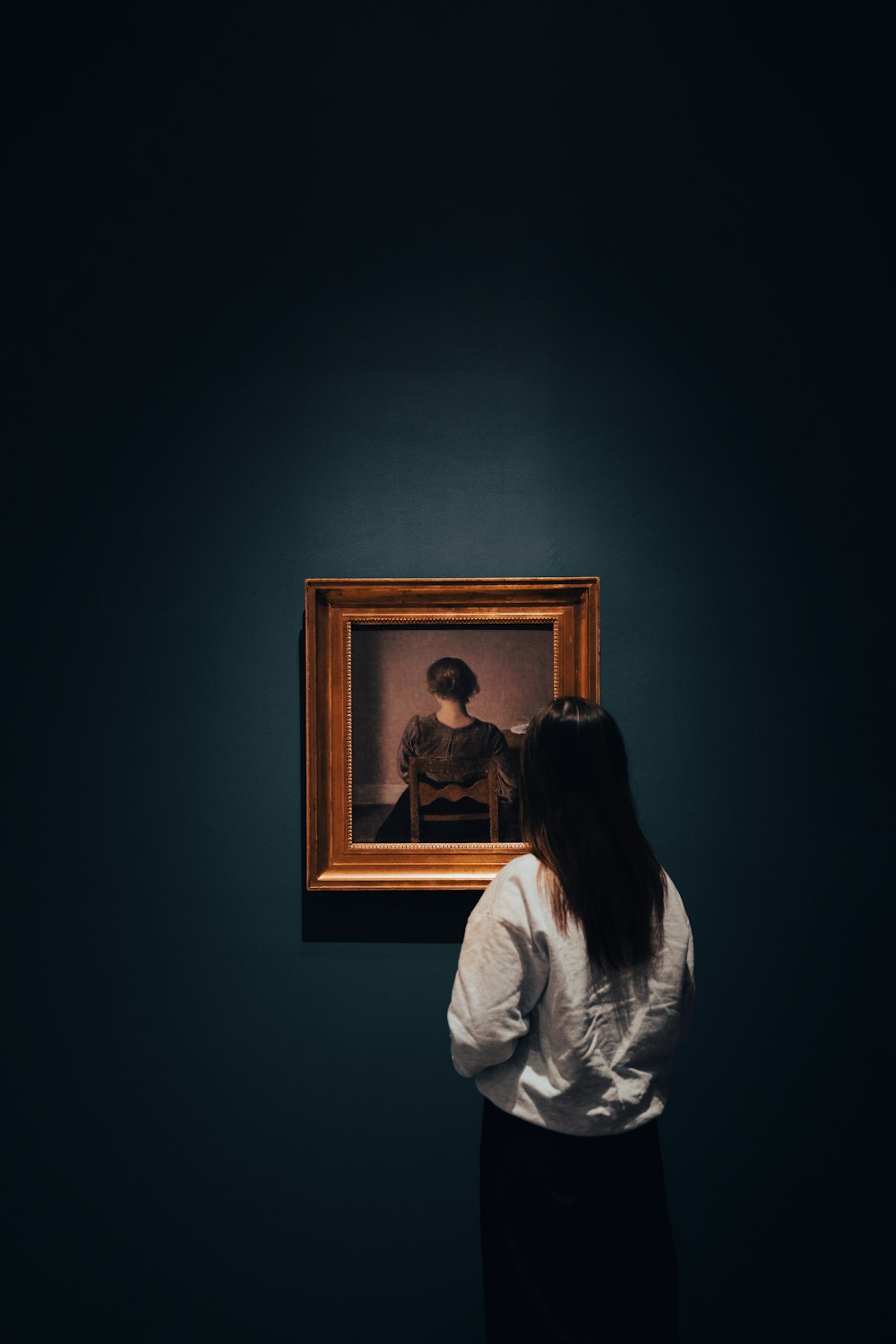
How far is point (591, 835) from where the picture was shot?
151cm

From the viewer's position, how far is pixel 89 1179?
2.07 metres

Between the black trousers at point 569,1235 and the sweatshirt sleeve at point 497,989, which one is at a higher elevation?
the sweatshirt sleeve at point 497,989

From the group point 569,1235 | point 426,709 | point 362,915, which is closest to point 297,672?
point 426,709

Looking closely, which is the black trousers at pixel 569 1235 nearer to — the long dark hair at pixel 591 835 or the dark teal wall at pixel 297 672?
the long dark hair at pixel 591 835

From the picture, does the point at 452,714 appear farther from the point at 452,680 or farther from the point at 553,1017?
the point at 553,1017

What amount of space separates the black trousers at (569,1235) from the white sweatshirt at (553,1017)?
54 mm

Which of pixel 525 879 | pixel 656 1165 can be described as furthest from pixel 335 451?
pixel 656 1165

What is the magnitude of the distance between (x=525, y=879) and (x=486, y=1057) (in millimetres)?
301

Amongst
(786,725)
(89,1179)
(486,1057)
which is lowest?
(89,1179)

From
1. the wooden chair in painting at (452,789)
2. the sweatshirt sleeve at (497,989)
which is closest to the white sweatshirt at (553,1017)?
the sweatshirt sleeve at (497,989)

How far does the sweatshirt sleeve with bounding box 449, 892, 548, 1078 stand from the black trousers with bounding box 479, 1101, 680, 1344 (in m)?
0.16

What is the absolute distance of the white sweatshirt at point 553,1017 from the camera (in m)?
1.48

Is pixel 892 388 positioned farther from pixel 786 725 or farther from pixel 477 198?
pixel 477 198

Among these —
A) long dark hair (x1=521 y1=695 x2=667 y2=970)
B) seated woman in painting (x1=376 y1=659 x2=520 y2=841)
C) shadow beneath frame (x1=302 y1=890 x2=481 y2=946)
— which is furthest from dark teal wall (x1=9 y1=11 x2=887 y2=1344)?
long dark hair (x1=521 y1=695 x2=667 y2=970)
